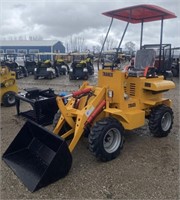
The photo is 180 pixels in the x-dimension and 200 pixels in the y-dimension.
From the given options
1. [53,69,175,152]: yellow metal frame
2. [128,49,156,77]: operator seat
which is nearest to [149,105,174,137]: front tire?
[53,69,175,152]: yellow metal frame

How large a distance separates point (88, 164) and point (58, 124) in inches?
35.2

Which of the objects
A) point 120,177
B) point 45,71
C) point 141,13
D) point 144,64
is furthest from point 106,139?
point 45,71

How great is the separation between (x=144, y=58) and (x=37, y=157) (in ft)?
9.78

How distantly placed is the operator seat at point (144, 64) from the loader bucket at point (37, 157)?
1.96 meters

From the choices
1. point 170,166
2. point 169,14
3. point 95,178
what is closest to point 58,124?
point 95,178

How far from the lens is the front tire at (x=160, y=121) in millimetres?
4289

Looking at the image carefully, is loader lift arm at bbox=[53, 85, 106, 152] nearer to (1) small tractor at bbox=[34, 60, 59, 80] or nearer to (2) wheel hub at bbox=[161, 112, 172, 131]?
(2) wheel hub at bbox=[161, 112, 172, 131]

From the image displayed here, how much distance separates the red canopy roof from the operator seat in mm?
693

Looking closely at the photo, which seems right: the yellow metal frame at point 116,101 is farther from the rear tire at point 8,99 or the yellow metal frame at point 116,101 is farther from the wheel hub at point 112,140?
the rear tire at point 8,99

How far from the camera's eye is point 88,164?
3490mm

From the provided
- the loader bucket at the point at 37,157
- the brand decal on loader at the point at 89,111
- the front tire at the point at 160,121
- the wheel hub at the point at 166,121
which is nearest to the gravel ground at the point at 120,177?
the loader bucket at the point at 37,157

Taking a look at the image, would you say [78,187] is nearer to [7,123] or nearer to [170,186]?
[170,186]

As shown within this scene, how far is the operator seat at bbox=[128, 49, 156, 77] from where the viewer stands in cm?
436

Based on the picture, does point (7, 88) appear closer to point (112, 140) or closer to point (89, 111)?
point (89, 111)
